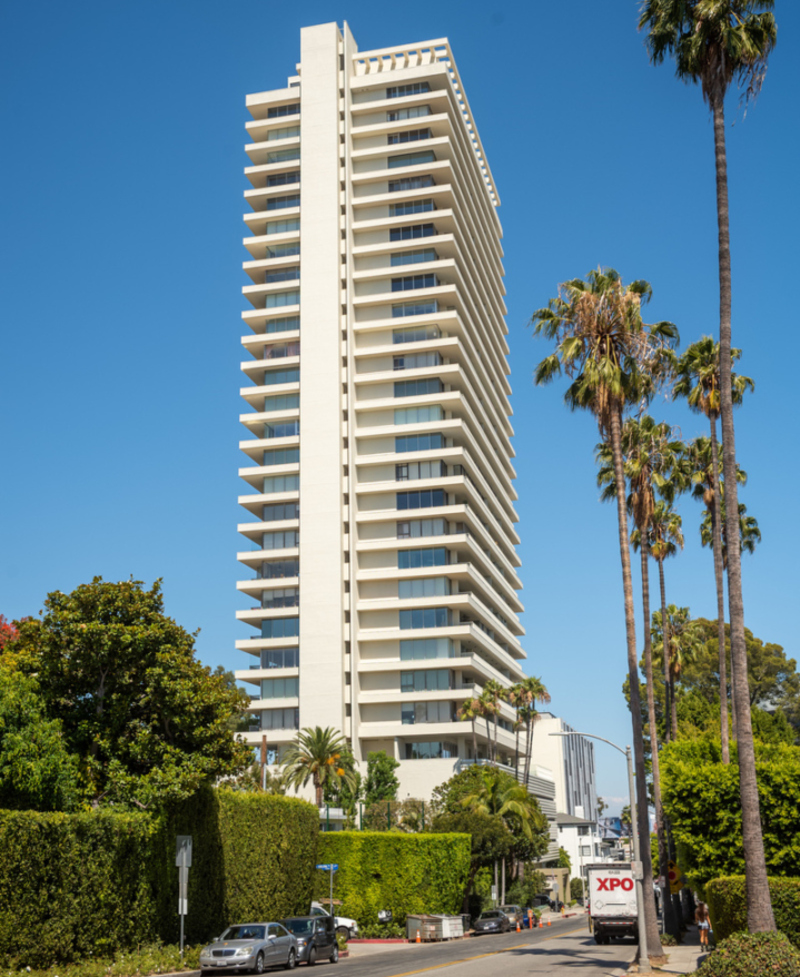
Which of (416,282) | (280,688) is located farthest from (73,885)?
(416,282)

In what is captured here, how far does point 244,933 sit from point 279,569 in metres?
60.7

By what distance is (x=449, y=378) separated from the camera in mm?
94000

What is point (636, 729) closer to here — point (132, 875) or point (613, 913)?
point (613, 913)

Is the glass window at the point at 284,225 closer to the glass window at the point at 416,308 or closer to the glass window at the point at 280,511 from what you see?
the glass window at the point at 416,308

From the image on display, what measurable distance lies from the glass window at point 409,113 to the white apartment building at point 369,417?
0.17m

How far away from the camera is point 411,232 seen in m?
97.3

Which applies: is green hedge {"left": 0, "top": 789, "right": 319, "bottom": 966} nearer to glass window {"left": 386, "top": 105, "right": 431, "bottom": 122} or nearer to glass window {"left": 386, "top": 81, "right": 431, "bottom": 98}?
glass window {"left": 386, "top": 105, "right": 431, "bottom": 122}

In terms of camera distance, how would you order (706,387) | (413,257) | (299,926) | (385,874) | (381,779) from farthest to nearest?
(413,257), (381,779), (385,874), (706,387), (299,926)

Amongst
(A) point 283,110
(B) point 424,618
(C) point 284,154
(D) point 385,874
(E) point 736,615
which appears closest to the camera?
(E) point 736,615

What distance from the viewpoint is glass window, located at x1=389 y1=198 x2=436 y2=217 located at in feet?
322

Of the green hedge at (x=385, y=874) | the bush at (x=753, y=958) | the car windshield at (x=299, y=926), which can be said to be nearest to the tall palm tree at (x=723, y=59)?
the bush at (x=753, y=958)

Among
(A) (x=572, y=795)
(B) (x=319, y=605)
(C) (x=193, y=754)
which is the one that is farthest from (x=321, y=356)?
(A) (x=572, y=795)

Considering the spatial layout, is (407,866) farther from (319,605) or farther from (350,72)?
(350,72)

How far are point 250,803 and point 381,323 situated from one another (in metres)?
61.4
